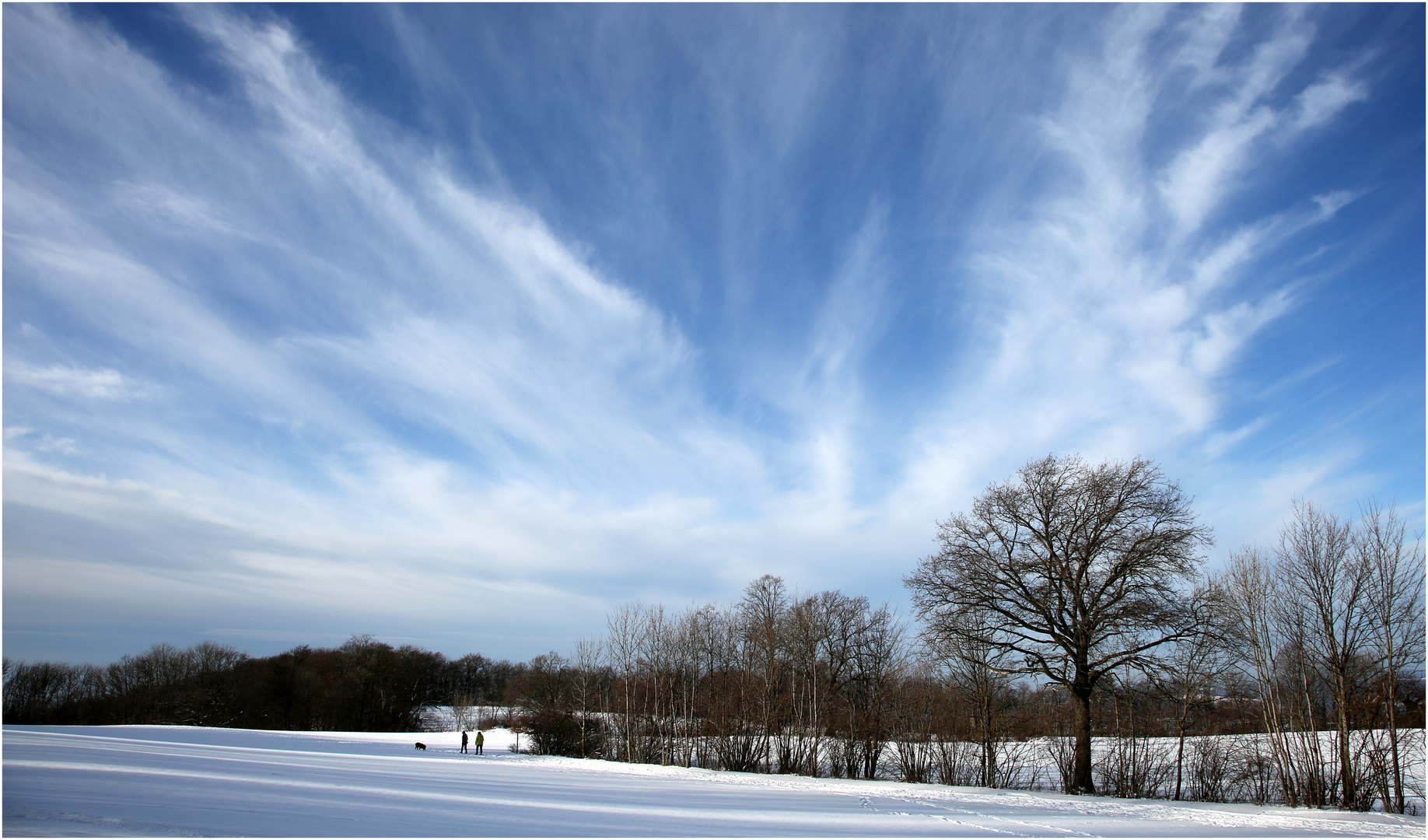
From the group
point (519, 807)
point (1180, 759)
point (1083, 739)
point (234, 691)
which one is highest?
point (519, 807)

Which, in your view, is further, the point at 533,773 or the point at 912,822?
the point at 533,773

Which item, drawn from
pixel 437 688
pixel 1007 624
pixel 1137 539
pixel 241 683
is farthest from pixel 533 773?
pixel 437 688

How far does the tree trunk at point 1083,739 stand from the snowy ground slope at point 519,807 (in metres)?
1.16

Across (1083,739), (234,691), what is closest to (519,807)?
(1083,739)

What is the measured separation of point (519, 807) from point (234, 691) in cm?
9068

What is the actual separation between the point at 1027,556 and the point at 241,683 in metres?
97.1

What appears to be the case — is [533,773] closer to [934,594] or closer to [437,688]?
[934,594]

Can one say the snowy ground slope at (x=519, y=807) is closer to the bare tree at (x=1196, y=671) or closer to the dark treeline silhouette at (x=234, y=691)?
the bare tree at (x=1196, y=671)

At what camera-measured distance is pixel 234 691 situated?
269 feet

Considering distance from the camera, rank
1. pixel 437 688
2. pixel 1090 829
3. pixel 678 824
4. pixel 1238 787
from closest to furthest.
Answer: pixel 678 824 → pixel 1090 829 → pixel 1238 787 → pixel 437 688

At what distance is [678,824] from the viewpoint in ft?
41.2

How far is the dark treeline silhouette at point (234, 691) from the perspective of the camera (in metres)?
78.8

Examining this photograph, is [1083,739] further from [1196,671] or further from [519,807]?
[519,807]

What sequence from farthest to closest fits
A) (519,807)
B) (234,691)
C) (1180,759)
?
1. (234,691)
2. (1180,759)
3. (519,807)
